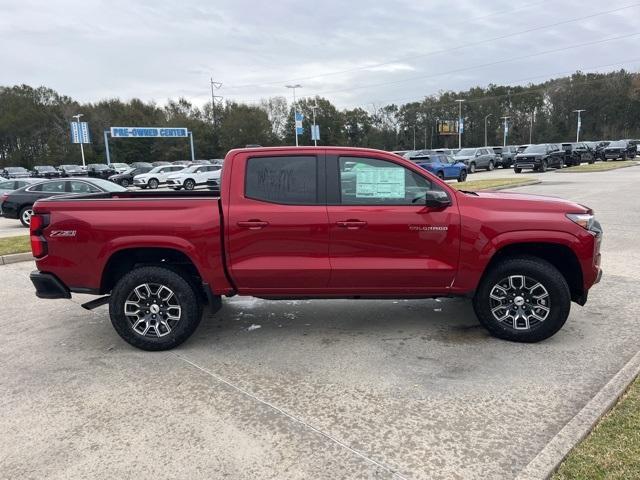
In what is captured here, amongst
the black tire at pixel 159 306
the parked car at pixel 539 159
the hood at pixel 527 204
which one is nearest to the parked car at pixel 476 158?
the parked car at pixel 539 159

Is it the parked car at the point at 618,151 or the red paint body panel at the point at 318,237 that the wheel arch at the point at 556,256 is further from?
the parked car at the point at 618,151

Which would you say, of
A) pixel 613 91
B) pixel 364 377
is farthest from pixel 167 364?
pixel 613 91

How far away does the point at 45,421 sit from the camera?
140 inches

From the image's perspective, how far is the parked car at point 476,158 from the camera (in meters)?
37.4

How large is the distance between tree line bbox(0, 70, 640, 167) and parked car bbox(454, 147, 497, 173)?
186 ft

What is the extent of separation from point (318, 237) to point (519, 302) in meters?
1.98

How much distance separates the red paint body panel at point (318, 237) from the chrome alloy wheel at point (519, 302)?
0.90 ft

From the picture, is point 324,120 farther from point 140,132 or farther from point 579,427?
point 579,427

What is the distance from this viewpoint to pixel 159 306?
4.75 m

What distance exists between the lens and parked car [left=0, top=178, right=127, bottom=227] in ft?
50.1

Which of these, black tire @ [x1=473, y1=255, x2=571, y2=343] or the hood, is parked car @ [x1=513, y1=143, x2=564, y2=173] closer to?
the hood

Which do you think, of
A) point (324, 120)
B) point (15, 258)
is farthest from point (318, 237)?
point (324, 120)

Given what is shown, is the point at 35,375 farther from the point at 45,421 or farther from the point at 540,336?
the point at 540,336

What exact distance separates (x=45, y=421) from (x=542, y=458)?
3282 millimetres
